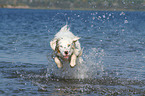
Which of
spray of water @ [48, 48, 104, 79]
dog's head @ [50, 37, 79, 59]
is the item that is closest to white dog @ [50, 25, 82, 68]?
dog's head @ [50, 37, 79, 59]

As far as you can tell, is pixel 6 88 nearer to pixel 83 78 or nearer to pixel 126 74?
pixel 83 78

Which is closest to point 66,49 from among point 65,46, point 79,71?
point 65,46

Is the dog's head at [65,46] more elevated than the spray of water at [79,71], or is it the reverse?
the dog's head at [65,46]

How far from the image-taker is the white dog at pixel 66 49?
9625mm

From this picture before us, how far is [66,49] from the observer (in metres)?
9.59

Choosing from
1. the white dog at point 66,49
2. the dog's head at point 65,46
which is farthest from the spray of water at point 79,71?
the dog's head at point 65,46

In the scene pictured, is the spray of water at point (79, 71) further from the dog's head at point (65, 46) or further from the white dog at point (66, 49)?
the dog's head at point (65, 46)

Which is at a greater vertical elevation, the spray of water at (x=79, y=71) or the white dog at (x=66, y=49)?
the white dog at (x=66, y=49)

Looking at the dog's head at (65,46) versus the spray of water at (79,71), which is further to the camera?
the spray of water at (79,71)

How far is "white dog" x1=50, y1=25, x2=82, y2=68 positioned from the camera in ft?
31.6

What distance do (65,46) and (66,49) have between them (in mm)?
110

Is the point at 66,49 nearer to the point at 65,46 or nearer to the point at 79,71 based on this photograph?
the point at 65,46

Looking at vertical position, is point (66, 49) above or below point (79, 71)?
above

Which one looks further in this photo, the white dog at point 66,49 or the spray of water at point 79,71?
the spray of water at point 79,71
